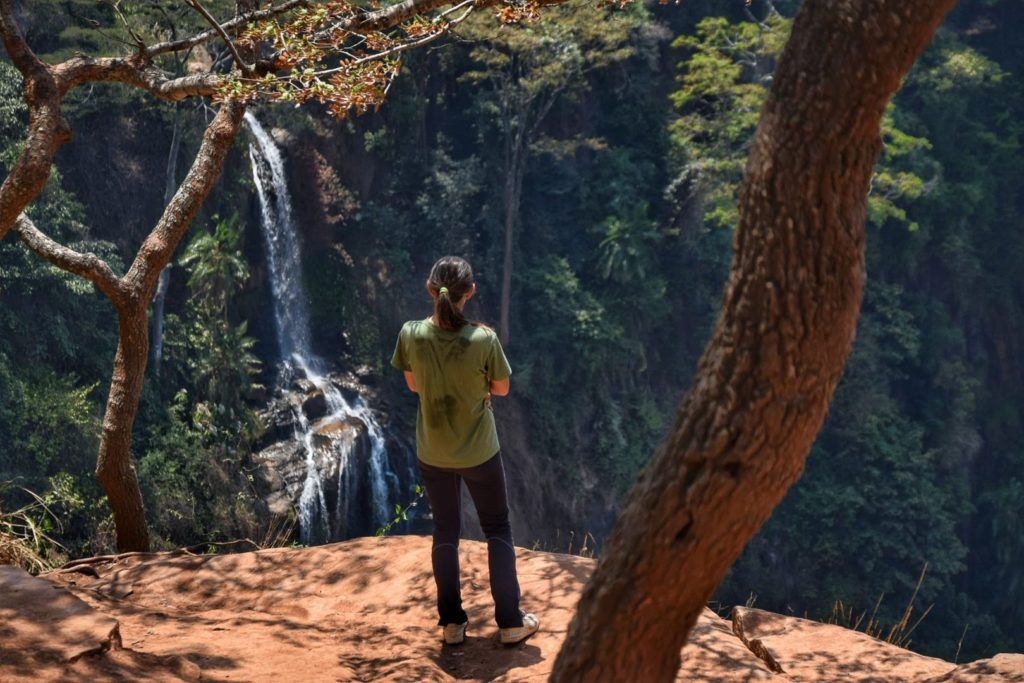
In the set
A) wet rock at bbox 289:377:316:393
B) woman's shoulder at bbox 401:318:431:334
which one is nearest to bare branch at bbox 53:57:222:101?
woman's shoulder at bbox 401:318:431:334

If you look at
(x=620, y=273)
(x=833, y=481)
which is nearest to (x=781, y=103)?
(x=620, y=273)

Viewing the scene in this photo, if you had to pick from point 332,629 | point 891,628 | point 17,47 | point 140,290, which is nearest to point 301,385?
point 891,628

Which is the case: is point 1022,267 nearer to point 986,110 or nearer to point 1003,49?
point 986,110

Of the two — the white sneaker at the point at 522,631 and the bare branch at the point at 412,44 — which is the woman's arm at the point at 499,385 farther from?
the bare branch at the point at 412,44

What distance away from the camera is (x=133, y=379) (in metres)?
5.41

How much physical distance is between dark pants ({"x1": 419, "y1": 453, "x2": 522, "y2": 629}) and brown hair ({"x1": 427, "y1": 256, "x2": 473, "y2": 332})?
53cm

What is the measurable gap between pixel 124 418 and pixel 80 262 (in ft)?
2.71

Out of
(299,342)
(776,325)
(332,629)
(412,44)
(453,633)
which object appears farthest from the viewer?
(299,342)

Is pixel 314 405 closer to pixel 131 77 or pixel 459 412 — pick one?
pixel 131 77

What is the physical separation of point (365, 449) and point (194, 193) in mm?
10738

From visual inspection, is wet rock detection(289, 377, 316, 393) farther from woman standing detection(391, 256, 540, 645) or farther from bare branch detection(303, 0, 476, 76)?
woman standing detection(391, 256, 540, 645)

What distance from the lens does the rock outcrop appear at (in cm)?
358

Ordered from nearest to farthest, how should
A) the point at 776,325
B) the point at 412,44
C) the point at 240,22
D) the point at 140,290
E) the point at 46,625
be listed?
1. the point at 776,325
2. the point at 46,625
3. the point at 412,44
4. the point at 140,290
5. the point at 240,22

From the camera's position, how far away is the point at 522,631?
3900 mm
